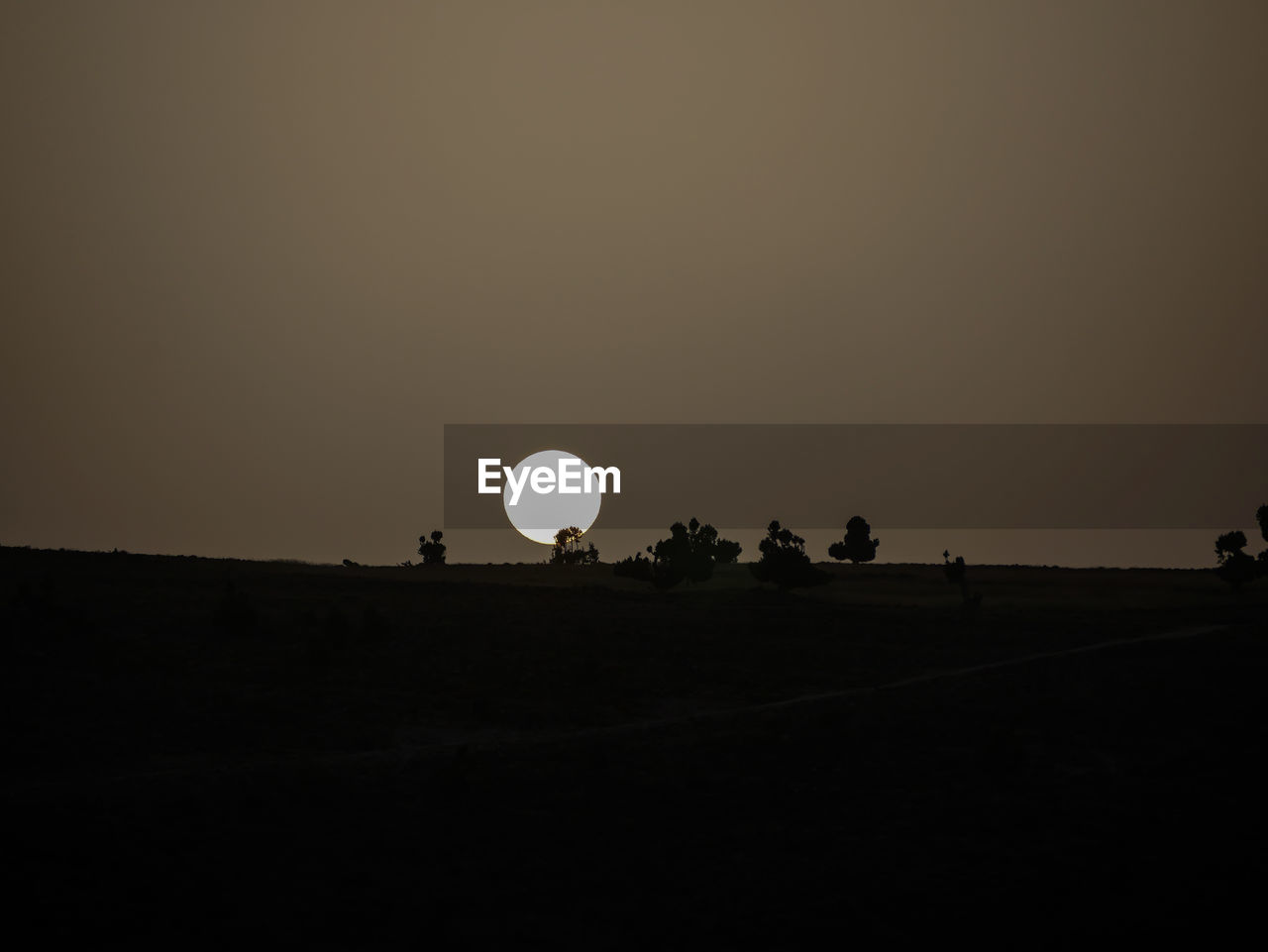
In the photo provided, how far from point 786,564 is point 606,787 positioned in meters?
51.4

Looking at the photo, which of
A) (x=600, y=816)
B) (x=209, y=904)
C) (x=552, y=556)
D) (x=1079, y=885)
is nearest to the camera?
(x=209, y=904)

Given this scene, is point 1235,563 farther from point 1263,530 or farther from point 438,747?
point 438,747

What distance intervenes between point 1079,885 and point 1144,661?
19.1m

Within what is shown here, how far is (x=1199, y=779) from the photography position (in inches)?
1057

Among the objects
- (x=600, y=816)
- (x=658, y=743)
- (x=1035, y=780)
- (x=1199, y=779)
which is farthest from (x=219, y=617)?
(x=1199, y=779)

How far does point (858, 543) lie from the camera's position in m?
104

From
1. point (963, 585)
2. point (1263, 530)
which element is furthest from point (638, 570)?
point (1263, 530)

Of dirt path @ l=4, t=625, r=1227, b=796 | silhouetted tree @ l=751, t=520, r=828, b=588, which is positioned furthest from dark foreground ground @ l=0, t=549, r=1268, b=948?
silhouetted tree @ l=751, t=520, r=828, b=588

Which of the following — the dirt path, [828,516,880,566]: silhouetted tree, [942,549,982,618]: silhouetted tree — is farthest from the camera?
[828,516,880,566]: silhouetted tree

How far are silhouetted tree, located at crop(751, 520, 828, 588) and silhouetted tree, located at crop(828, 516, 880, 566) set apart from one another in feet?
85.0

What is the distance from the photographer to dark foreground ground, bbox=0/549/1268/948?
65.8 feet

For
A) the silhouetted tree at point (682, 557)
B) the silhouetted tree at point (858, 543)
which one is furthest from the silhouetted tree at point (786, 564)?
the silhouetted tree at point (858, 543)

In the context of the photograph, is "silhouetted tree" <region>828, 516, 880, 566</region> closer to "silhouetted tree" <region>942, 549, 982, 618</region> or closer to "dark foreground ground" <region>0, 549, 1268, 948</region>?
"silhouetted tree" <region>942, 549, 982, 618</region>

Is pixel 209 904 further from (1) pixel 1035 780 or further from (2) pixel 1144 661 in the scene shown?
(2) pixel 1144 661
